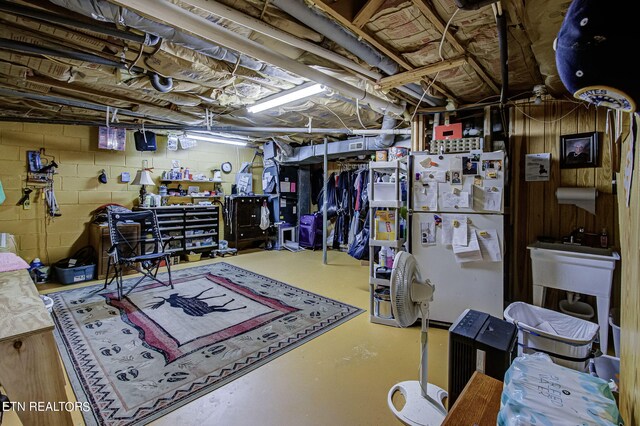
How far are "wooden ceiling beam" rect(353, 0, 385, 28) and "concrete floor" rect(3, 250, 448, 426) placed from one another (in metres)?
2.30

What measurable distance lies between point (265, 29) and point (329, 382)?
2.33m

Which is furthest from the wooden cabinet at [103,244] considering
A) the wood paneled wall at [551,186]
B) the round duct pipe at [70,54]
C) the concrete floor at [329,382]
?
the wood paneled wall at [551,186]

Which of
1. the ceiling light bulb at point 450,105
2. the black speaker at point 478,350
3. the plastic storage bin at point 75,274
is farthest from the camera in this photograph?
the plastic storage bin at point 75,274

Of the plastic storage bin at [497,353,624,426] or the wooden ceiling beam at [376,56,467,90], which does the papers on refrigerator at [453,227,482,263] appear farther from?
the plastic storage bin at [497,353,624,426]

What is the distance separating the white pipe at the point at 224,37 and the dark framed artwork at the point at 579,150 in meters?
1.96

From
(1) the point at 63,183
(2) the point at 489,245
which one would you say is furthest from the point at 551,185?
(1) the point at 63,183

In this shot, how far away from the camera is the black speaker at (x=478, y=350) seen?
4.87ft

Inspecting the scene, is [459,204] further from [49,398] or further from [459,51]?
[49,398]

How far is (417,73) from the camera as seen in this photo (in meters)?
2.34

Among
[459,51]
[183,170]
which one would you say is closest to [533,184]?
[459,51]

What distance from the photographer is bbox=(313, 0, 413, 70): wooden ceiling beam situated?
1575 millimetres

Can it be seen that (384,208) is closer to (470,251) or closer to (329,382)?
(470,251)

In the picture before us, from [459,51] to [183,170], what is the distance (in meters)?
5.14

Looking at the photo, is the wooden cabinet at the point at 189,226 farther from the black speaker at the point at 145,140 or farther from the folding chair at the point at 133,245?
the black speaker at the point at 145,140
